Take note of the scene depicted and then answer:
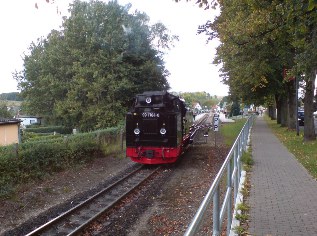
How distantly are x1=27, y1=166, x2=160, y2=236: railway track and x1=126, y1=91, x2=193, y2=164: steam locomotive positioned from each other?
1799mm

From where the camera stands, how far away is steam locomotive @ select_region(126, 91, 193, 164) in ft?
53.1

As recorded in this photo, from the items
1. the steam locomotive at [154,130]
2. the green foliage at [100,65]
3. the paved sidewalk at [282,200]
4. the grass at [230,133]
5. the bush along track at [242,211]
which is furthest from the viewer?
the green foliage at [100,65]

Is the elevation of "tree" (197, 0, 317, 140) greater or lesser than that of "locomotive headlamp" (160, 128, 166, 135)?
Result: greater

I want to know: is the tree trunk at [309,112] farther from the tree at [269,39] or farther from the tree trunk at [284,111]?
the tree trunk at [284,111]

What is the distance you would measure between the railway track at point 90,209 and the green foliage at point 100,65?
20483 millimetres

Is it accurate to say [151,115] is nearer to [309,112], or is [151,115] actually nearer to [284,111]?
[309,112]

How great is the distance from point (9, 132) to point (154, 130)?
68.3ft

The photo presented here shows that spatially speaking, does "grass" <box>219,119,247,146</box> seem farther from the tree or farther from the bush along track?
the bush along track

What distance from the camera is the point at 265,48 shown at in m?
21.3

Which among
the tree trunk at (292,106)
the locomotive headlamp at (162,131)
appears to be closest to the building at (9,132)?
the locomotive headlamp at (162,131)

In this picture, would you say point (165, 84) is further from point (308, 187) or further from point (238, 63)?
point (308, 187)

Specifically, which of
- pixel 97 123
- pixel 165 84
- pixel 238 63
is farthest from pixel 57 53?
pixel 238 63

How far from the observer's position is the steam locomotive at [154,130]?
16172 millimetres

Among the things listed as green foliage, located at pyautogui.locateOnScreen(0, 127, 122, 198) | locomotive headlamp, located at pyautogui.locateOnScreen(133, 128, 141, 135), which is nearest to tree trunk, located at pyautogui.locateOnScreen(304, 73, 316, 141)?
locomotive headlamp, located at pyautogui.locateOnScreen(133, 128, 141, 135)
